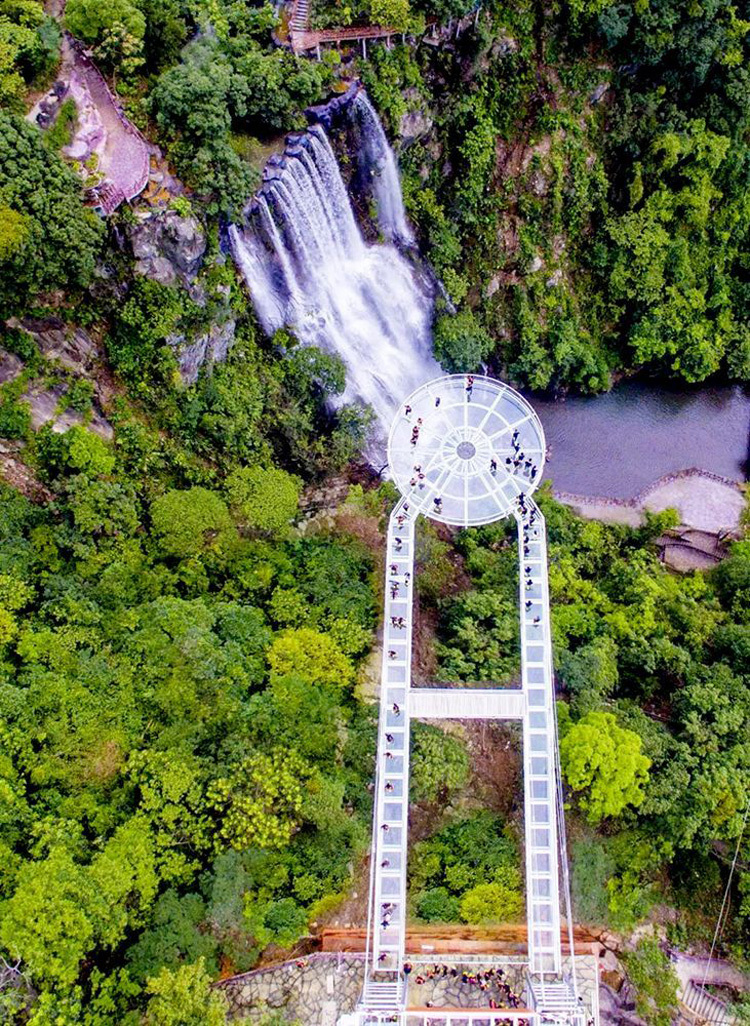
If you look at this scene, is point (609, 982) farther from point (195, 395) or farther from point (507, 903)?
point (195, 395)

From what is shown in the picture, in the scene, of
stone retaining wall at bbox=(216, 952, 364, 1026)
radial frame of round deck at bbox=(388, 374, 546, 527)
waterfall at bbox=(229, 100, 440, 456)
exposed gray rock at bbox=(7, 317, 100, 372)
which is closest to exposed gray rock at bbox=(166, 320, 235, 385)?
waterfall at bbox=(229, 100, 440, 456)

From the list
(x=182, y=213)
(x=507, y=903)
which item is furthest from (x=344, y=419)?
(x=507, y=903)

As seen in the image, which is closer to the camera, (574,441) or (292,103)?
(292,103)

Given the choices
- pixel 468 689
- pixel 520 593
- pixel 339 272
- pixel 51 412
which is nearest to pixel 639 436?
pixel 520 593

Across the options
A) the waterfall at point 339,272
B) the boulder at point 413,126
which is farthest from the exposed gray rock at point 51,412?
the boulder at point 413,126

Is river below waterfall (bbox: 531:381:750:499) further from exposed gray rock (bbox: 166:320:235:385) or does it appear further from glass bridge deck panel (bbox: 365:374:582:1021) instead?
exposed gray rock (bbox: 166:320:235:385)

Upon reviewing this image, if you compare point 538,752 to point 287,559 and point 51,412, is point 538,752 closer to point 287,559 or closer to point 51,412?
point 287,559

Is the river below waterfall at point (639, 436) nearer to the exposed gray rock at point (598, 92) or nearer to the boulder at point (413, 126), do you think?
the boulder at point (413, 126)
